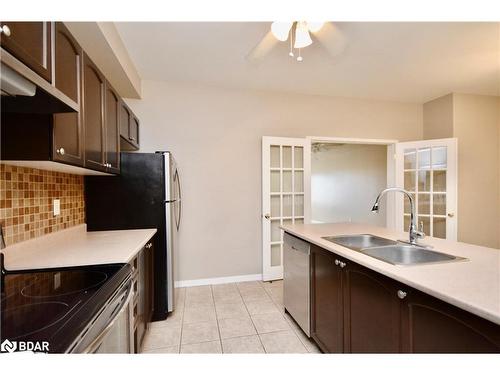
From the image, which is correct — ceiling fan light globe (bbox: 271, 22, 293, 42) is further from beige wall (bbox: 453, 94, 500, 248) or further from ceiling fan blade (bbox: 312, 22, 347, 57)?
beige wall (bbox: 453, 94, 500, 248)

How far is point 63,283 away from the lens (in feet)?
3.62

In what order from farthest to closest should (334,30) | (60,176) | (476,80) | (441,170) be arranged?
(441,170) < (476,80) < (60,176) < (334,30)

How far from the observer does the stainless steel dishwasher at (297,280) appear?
196cm

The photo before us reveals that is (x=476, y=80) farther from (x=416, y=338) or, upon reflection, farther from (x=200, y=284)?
(x=200, y=284)

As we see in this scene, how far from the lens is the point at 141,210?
92.4 inches

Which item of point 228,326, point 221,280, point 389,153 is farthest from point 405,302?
point 389,153

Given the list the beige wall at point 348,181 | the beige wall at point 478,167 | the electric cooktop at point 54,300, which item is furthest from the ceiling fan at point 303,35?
the beige wall at point 348,181

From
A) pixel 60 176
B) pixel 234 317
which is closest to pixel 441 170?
pixel 234 317

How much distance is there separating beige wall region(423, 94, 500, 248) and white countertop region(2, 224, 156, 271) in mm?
4300

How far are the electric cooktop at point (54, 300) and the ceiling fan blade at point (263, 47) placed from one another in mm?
1774

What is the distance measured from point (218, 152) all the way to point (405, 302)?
8.64 ft

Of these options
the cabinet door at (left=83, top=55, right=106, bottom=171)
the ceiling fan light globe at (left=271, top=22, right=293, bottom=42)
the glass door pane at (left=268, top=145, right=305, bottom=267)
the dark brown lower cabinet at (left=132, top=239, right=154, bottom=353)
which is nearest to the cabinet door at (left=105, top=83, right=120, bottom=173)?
the cabinet door at (left=83, top=55, right=106, bottom=171)
